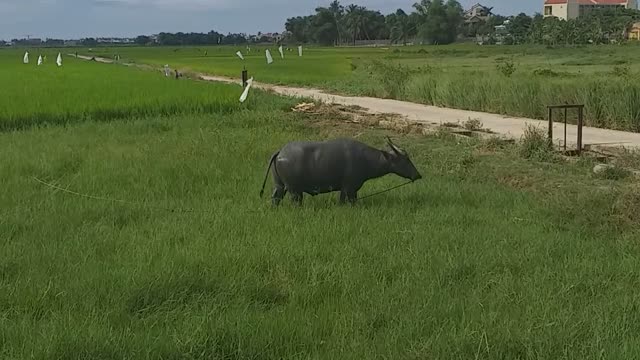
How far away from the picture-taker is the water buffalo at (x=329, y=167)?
5973 millimetres

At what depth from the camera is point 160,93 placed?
16.9 meters

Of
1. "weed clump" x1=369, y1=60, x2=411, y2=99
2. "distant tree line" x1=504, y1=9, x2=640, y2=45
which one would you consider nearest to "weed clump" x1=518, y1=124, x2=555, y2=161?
"weed clump" x1=369, y1=60, x2=411, y2=99

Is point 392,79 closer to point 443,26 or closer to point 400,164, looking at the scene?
point 400,164

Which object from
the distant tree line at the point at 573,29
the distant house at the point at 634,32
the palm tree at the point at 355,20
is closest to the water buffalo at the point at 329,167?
the distant tree line at the point at 573,29

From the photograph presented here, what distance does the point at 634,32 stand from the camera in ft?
211

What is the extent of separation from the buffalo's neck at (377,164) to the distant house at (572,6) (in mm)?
105899

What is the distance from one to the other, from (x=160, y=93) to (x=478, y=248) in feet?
43.2

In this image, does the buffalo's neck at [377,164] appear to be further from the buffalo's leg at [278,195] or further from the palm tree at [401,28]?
the palm tree at [401,28]

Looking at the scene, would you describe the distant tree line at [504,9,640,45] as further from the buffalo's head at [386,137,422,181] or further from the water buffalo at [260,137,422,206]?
the water buffalo at [260,137,422,206]

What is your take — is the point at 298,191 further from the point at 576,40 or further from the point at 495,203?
the point at 576,40

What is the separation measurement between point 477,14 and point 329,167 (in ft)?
378

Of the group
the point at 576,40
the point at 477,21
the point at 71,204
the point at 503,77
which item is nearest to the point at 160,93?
the point at 503,77

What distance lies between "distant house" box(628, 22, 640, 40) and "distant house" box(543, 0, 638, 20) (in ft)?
132

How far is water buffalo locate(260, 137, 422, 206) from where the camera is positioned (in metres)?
5.97
